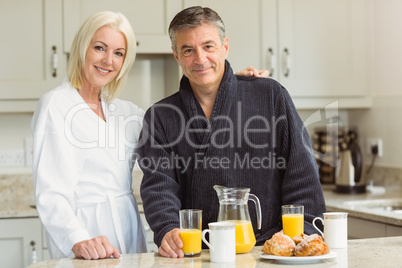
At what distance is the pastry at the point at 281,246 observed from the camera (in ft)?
4.99

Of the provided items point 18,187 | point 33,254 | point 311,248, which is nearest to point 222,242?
point 311,248

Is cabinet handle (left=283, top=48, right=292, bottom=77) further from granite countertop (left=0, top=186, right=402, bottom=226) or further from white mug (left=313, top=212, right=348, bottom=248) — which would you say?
white mug (left=313, top=212, right=348, bottom=248)

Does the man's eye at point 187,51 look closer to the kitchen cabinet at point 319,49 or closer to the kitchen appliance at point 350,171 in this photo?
the kitchen cabinet at point 319,49

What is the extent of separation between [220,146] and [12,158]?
76.9 inches

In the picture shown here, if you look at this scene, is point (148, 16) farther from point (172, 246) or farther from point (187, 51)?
point (172, 246)

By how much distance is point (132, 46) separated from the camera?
2186mm

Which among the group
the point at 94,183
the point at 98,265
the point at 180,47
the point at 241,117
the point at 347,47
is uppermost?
the point at 347,47

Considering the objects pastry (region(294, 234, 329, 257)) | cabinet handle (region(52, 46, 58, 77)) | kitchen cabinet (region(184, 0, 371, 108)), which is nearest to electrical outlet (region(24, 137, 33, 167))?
cabinet handle (region(52, 46, 58, 77))

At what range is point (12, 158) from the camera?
3.47m

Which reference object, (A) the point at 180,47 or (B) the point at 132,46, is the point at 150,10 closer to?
(B) the point at 132,46

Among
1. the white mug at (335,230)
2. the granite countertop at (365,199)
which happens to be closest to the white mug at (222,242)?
the white mug at (335,230)

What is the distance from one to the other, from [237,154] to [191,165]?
0.16 meters

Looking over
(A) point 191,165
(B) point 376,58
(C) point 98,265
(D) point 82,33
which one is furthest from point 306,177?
(B) point 376,58

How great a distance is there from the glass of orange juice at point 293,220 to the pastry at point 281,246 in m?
0.09
